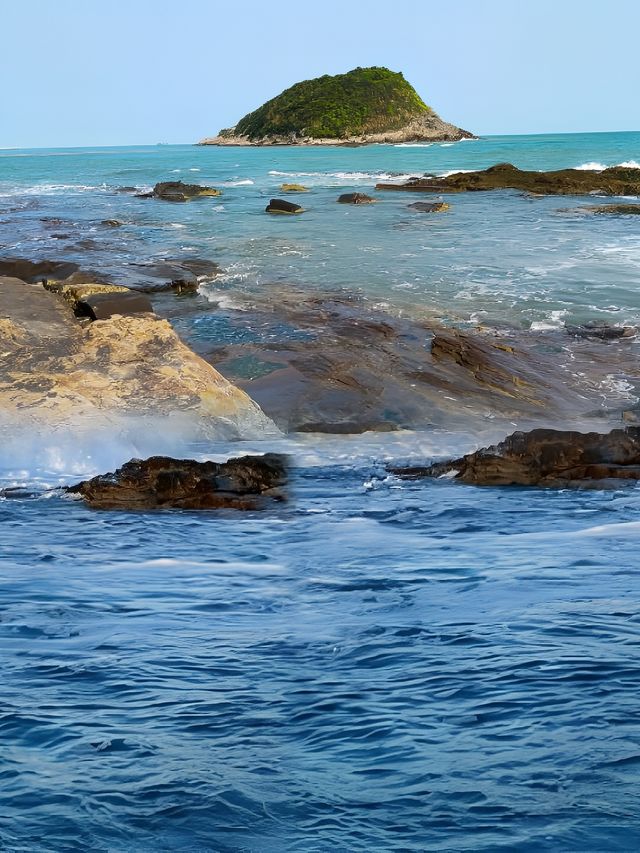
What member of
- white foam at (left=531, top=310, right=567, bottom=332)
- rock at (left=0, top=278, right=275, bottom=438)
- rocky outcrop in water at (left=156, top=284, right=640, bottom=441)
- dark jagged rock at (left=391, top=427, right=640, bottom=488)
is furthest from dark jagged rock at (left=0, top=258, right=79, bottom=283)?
dark jagged rock at (left=391, top=427, right=640, bottom=488)

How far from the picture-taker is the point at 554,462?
8.52m

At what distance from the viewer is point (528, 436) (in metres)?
8.67

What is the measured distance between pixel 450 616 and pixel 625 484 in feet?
10.1

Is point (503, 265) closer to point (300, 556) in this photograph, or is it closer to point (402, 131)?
point (300, 556)

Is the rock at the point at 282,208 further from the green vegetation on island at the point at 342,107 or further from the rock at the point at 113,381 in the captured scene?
the green vegetation on island at the point at 342,107

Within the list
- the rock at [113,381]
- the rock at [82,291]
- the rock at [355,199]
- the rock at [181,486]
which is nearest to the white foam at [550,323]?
the rock at [82,291]

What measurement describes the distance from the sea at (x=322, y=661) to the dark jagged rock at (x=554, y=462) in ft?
0.89

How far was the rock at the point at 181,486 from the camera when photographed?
7977 mm

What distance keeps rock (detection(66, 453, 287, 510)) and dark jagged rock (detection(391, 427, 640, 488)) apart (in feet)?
4.71

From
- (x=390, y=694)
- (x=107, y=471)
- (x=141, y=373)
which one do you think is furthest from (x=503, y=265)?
(x=390, y=694)

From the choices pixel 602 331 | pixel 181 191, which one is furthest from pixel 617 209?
pixel 602 331

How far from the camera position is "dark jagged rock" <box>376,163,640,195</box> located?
4494 cm

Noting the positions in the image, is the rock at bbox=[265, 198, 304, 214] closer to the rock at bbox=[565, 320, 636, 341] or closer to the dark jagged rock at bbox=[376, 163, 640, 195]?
the dark jagged rock at bbox=[376, 163, 640, 195]

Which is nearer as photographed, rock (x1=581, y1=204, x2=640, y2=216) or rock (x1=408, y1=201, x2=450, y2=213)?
rock (x1=581, y1=204, x2=640, y2=216)
